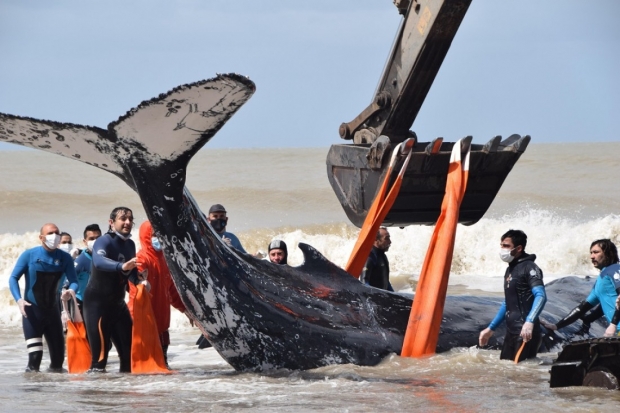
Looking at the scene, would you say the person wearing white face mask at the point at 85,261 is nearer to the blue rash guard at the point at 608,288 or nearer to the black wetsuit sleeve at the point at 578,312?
the black wetsuit sleeve at the point at 578,312

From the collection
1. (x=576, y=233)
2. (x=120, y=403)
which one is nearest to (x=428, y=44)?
(x=120, y=403)

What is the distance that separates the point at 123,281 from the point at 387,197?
295cm

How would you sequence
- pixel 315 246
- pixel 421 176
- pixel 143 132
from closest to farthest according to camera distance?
pixel 143 132, pixel 421 176, pixel 315 246

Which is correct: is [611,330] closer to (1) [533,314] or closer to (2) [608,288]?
(2) [608,288]

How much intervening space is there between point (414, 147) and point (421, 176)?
2.20ft

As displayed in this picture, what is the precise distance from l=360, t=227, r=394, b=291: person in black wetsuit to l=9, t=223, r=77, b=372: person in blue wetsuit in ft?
10.5

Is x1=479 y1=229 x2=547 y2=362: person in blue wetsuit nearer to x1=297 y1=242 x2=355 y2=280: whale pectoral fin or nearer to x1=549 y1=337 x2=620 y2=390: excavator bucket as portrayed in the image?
x1=549 y1=337 x2=620 y2=390: excavator bucket

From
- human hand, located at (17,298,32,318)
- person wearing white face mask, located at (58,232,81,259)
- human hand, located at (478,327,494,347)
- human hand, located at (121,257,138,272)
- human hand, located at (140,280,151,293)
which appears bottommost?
human hand, located at (478,327,494,347)

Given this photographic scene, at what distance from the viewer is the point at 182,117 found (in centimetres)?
874

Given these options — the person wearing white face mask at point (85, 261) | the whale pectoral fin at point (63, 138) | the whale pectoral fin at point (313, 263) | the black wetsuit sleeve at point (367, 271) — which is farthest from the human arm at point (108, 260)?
the black wetsuit sleeve at point (367, 271)

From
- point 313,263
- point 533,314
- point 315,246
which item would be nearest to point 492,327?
point 533,314

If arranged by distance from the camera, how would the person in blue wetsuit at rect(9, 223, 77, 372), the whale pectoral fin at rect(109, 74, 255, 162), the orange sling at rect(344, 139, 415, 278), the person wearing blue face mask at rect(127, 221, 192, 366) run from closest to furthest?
the whale pectoral fin at rect(109, 74, 255, 162), the person wearing blue face mask at rect(127, 221, 192, 366), the person in blue wetsuit at rect(9, 223, 77, 372), the orange sling at rect(344, 139, 415, 278)

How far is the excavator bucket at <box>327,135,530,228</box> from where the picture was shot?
11602 millimetres

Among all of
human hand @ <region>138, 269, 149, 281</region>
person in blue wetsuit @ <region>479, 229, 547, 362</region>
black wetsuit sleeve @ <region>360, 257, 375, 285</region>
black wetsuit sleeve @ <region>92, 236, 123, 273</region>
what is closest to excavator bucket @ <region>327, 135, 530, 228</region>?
black wetsuit sleeve @ <region>360, 257, 375, 285</region>
